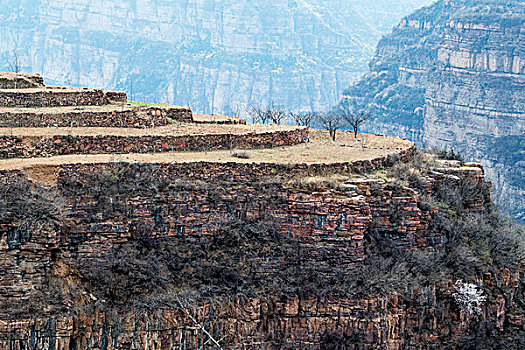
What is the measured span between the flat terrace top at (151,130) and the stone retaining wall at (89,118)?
488 mm

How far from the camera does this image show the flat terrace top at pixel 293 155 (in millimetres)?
28312

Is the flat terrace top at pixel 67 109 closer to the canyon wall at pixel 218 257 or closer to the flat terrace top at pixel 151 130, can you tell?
the flat terrace top at pixel 151 130

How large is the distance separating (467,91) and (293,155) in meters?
114

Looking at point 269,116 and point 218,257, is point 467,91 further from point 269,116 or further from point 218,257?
point 218,257

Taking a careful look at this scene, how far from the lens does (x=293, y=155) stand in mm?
32531

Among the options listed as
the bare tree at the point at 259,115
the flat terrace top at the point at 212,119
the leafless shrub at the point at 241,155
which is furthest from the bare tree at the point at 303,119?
the leafless shrub at the point at 241,155

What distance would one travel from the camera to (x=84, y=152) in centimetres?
3025

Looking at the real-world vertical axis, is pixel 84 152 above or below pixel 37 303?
above

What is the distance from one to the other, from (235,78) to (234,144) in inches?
5273

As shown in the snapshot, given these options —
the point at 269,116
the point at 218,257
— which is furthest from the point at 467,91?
the point at 218,257

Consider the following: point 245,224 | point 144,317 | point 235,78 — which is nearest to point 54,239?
point 144,317

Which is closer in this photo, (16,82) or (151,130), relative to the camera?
(151,130)

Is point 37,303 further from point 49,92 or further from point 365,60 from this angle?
point 365,60

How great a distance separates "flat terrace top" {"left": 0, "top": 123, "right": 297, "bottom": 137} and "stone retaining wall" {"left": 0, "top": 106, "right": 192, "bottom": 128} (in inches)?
19.2
